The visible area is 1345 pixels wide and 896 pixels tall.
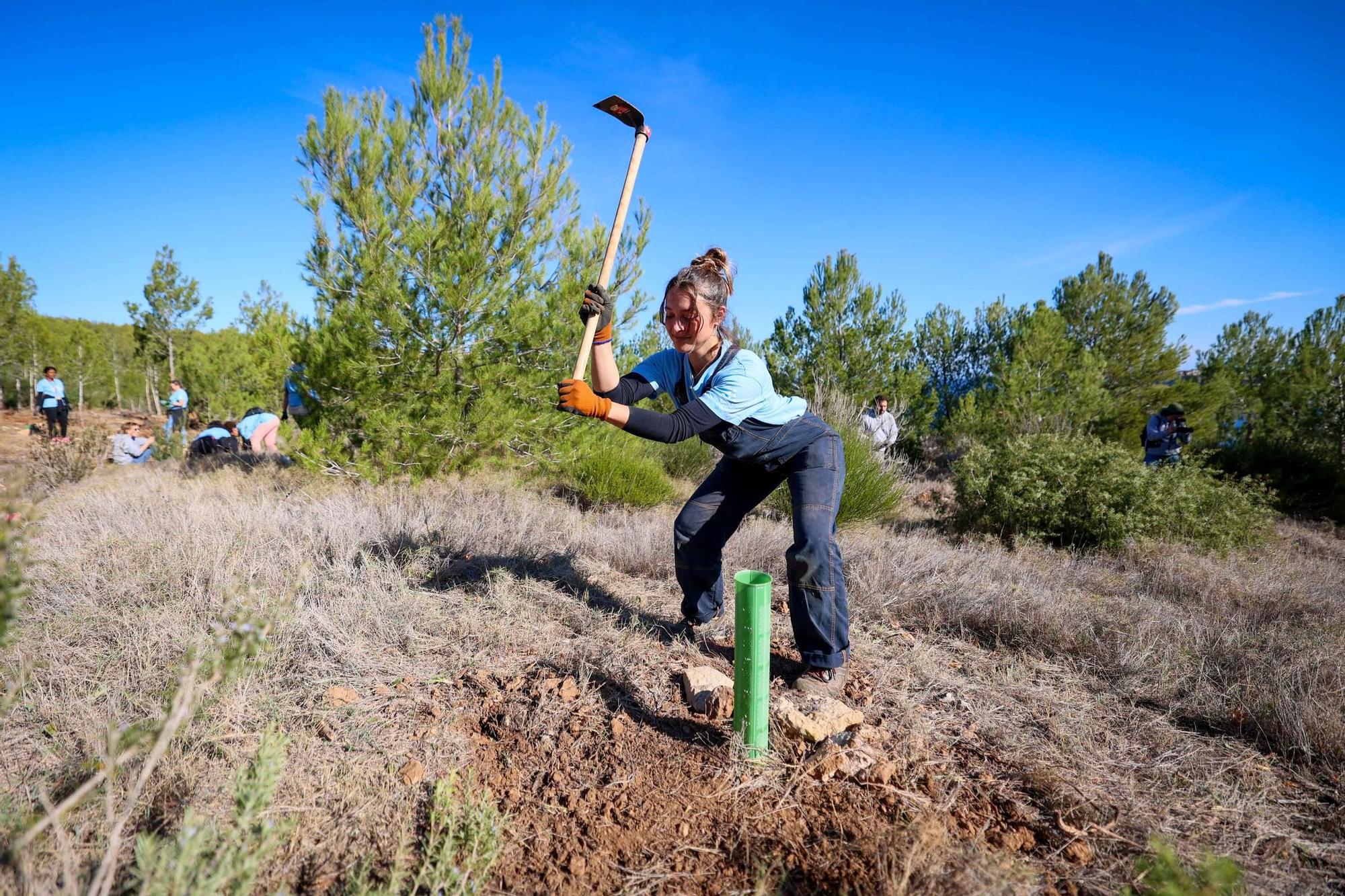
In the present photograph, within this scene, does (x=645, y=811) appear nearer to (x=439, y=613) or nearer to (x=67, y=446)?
(x=439, y=613)

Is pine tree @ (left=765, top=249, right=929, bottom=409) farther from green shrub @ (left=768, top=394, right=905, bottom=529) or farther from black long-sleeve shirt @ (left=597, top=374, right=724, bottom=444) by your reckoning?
black long-sleeve shirt @ (left=597, top=374, right=724, bottom=444)

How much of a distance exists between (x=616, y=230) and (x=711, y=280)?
0.48 metres

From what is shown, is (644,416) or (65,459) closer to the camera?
(644,416)

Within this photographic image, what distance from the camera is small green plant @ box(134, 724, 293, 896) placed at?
1150 millimetres

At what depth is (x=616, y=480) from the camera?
240 inches

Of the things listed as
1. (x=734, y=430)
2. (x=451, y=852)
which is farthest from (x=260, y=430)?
(x=451, y=852)

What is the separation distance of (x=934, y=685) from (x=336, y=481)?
17.6 ft

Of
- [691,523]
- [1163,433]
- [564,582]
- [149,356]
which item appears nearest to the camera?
[691,523]

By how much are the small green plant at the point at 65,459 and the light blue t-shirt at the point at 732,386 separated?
7096 millimetres

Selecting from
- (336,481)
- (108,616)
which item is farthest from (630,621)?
(336,481)

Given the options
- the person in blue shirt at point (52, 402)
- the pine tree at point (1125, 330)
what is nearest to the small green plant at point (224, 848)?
the person in blue shirt at point (52, 402)

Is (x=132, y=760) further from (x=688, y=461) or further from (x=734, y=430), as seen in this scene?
(x=688, y=461)

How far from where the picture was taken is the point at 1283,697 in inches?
92.6

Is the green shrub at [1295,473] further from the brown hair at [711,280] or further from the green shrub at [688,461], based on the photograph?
the brown hair at [711,280]
